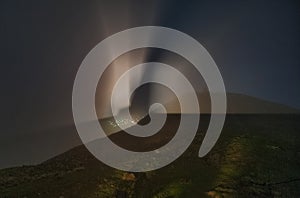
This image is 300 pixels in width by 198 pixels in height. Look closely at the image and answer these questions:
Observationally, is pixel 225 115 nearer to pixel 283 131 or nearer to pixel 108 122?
pixel 283 131

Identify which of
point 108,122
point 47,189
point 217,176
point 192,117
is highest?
point 192,117

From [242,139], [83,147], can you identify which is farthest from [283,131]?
[83,147]

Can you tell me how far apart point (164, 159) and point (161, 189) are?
235 inches

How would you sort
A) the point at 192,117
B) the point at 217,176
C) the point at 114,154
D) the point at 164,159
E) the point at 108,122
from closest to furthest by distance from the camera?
the point at 217,176 < the point at 164,159 < the point at 114,154 < the point at 108,122 < the point at 192,117

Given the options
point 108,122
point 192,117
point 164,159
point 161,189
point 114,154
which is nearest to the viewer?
point 161,189

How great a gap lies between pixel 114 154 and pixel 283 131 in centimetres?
1824

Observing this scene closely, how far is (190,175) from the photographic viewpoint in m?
29.5

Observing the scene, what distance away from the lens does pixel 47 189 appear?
28297mm

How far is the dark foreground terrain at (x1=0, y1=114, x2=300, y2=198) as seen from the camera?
1065 inches

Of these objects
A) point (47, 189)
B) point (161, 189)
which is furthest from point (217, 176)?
point (47, 189)

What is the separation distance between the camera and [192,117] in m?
45.6

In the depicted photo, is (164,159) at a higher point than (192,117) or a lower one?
lower

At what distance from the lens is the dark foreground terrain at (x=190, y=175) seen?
27062mm

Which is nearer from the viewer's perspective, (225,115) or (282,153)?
(282,153)
